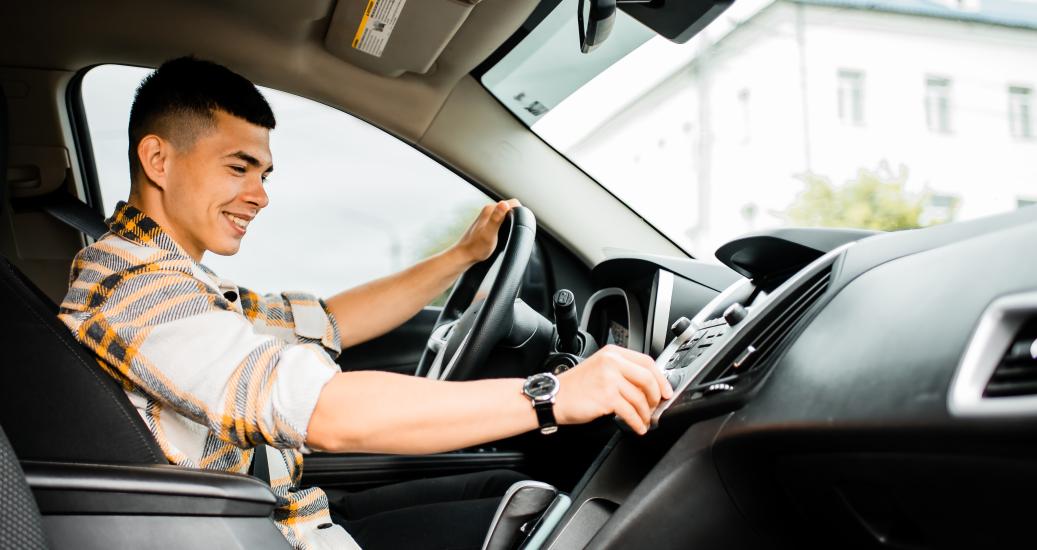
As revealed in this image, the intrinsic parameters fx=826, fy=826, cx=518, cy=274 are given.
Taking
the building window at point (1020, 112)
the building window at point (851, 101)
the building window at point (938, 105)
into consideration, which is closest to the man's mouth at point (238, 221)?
the building window at point (1020, 112)

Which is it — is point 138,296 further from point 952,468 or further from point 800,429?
point 952,468

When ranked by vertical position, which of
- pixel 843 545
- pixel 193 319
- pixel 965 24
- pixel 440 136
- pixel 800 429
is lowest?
pixel 843 545

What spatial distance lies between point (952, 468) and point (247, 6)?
5.71ft

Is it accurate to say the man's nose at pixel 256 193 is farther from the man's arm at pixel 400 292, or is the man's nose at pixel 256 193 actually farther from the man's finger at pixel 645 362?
the man's finger at pixel 645 362

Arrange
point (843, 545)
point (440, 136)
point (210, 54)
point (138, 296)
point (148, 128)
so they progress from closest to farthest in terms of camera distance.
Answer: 1. point (843, 545)
2. point (138, 296)
3. point (148, 128)
4. point (210, 54)
5. point (440, 136)

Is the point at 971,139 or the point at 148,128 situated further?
the point at 971,139

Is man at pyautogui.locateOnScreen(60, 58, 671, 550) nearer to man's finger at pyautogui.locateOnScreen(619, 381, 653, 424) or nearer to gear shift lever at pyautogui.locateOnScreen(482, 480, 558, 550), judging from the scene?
man's finger at pyautogui.locateOnScreen(619, 381, 653, 424)

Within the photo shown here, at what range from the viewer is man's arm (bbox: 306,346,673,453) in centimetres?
96

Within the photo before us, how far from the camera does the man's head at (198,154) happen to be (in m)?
1.35

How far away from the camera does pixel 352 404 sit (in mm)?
968

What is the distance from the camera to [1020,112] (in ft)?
7.27

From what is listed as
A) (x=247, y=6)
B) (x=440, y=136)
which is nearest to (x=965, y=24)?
(x=440, y=136)

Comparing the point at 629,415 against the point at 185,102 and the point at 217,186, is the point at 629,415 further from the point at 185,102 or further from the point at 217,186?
the point at 185,102

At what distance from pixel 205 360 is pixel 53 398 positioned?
7.1 inches
